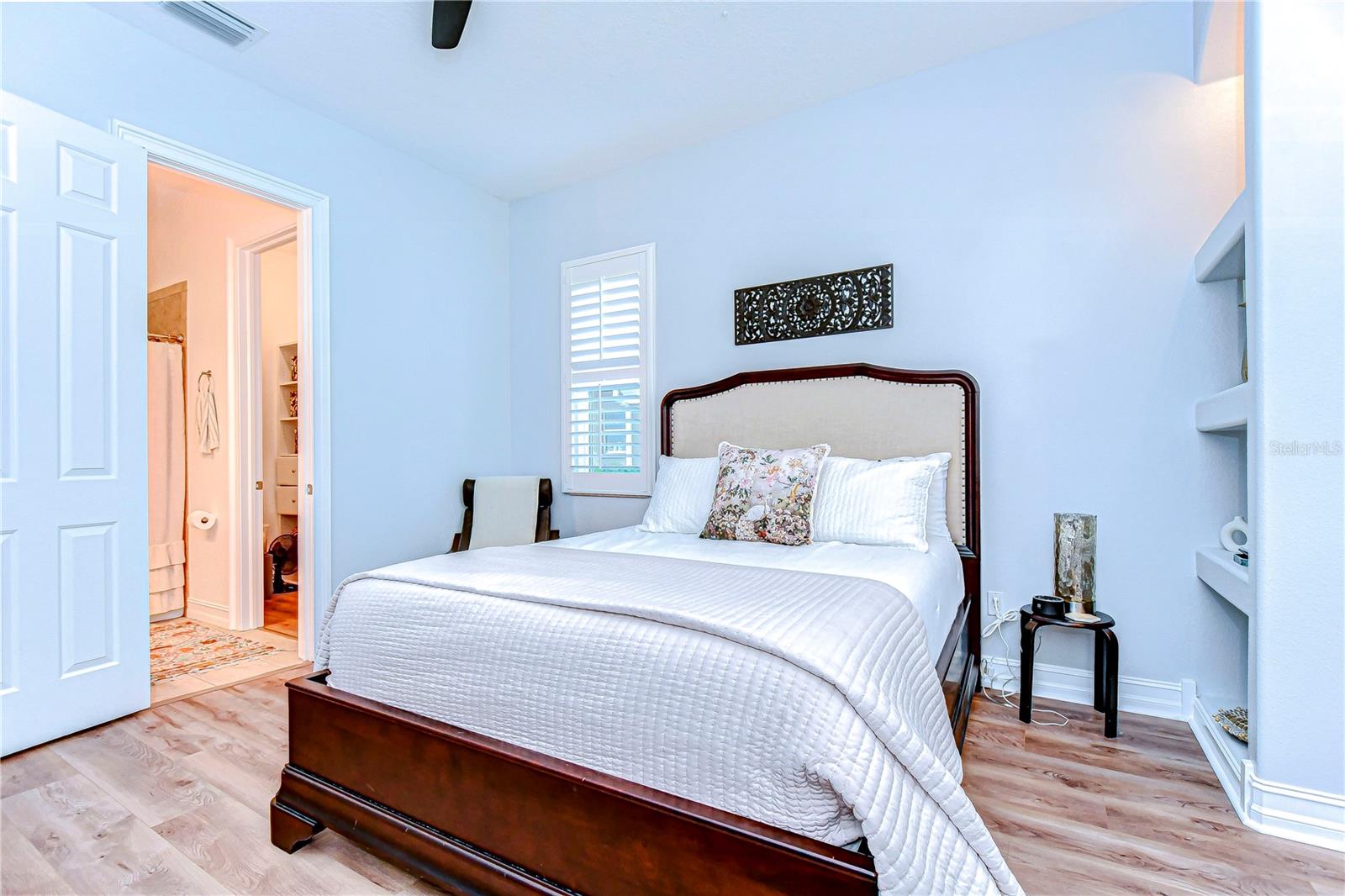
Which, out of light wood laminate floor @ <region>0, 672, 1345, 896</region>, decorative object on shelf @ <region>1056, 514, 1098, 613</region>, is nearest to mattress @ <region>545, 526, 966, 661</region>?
decorative object on shelf @ <region>1056, 514, 1098, 613</region>

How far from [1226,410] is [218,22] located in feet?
12.8

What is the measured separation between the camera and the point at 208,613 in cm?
410

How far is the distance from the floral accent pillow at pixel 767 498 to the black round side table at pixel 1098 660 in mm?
868

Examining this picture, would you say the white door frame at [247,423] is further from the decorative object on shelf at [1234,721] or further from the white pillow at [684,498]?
the decorative object on shelf at [1234,721]

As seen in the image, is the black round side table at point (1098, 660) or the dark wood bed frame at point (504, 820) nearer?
the dark wood bed frame at point (504, 820)

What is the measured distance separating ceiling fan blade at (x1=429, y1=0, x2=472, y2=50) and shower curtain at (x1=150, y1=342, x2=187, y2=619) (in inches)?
126

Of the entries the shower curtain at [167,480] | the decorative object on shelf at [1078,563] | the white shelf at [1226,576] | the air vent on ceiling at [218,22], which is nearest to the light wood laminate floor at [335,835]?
the decorative object on shelf at [1078,563]

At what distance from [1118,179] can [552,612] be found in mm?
2729

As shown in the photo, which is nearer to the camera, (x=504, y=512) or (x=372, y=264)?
(x=372, y=264)

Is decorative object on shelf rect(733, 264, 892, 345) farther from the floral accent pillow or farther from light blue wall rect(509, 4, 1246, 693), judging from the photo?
the floral accent pillow

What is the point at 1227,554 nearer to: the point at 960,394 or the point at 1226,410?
the point at 1226,410

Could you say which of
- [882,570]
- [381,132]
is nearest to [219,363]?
[381,132]

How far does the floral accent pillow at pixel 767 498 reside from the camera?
248cm

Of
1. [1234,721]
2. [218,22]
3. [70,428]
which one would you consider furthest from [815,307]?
[70,428]
